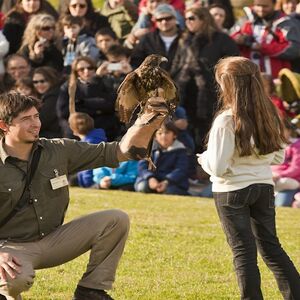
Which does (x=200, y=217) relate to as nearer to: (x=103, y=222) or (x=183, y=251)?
(x=183, y=251)

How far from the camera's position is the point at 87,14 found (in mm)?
15211

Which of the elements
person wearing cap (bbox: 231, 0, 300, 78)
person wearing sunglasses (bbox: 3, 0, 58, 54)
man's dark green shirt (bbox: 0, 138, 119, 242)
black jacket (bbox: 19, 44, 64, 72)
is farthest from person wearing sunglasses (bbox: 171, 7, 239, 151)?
man's dark green shirt (bbox: 0, 138, 119, 242)

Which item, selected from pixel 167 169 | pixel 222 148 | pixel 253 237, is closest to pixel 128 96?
pixel 222 148

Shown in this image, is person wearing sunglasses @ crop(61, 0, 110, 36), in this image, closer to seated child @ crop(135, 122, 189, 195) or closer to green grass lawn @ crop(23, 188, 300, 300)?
seated child @ crop(135, 122, 189, 195)

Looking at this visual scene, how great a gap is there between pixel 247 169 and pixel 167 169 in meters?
6.34

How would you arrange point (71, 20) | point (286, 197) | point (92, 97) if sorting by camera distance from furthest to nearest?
1. point (71, 20)
2. point (92, 97)
3. point (286, 197)

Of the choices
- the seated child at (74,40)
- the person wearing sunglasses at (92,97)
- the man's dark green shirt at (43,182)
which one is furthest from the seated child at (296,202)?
the man's dark green shirt at (43,182)

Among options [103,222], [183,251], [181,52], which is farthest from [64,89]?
[103,222]

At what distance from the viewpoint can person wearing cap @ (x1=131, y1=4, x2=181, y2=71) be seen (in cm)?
1406

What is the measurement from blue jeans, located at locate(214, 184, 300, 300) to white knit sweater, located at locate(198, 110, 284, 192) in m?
0.06

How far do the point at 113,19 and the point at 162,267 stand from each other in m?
7.84

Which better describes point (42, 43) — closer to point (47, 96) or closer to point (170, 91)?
point (47, 96)

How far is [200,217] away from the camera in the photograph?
11.0 metres

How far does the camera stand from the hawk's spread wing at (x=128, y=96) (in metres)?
6.25
